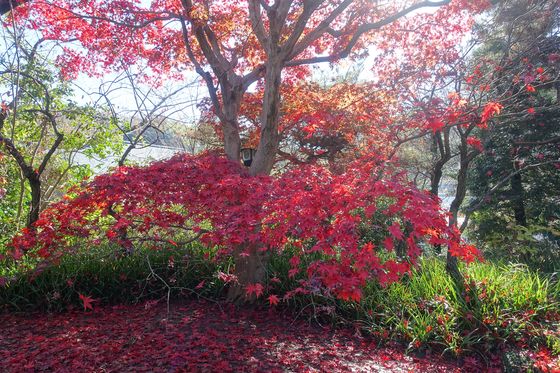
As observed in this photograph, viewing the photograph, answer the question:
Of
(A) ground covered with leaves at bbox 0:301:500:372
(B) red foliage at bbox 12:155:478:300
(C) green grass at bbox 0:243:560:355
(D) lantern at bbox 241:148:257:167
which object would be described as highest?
(D) lantern at bbox 241:148:257:167

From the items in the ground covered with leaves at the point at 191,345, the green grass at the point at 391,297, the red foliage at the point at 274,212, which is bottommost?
the ground covered with leaves at the point at 191,345

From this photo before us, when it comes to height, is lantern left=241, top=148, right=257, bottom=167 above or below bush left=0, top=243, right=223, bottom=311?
above

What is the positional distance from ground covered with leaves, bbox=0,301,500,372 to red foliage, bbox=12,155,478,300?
1.93 ft

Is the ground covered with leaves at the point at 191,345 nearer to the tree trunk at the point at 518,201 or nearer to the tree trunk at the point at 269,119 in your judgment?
the tree trunk at the point at 269,119

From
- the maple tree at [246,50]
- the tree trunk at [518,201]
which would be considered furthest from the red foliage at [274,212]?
the tree trunk at [518,201]

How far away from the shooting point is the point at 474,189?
341 inches

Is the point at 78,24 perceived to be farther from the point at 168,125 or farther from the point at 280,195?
the point at 280,195

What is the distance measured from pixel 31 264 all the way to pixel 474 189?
8551 millimetres

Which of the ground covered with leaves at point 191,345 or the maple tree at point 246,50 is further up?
the maple tree at point 246,50

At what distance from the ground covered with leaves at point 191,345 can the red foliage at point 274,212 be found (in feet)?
1.93

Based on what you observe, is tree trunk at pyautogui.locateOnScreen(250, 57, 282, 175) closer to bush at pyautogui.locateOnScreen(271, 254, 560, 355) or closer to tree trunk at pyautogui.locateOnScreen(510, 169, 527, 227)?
bush at pyautogui.locateOnScreen(271, 254, 560, 355)

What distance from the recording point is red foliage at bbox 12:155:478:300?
282 cm

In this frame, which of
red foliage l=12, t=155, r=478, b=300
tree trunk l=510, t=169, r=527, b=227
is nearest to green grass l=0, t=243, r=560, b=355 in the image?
red foliage l=12, t=155, r=478, b=300

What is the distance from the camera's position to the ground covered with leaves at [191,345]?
311 cm
